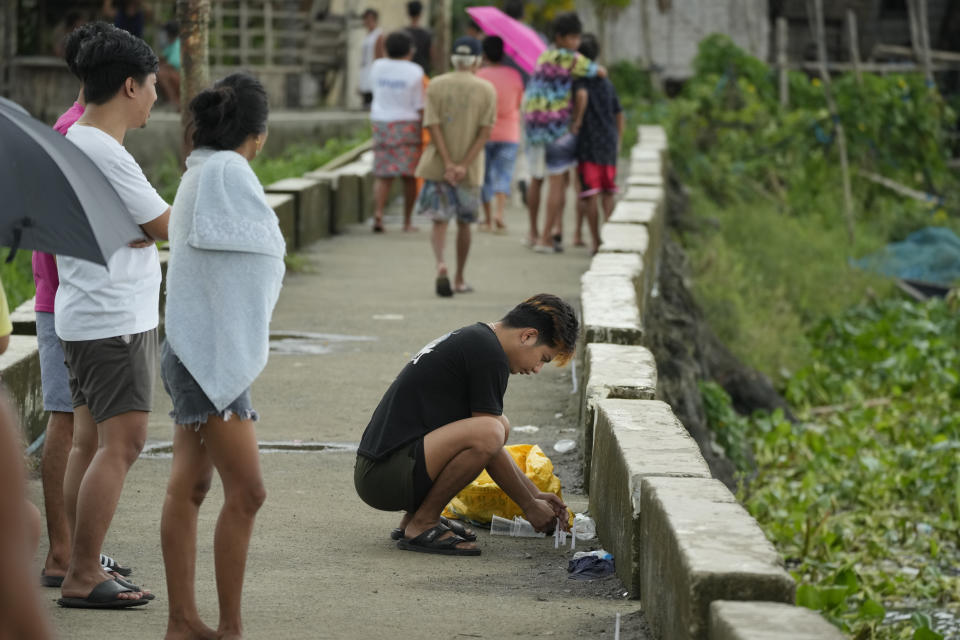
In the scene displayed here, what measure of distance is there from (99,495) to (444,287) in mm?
6335

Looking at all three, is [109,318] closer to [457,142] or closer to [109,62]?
[109,62]

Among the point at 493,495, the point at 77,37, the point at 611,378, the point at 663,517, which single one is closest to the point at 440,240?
the point at 611,378

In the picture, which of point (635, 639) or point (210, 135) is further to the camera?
point (635, 639)

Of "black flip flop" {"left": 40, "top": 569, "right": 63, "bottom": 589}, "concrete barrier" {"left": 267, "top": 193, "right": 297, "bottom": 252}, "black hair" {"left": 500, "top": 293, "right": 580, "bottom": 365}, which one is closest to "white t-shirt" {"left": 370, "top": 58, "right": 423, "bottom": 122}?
"concrete barrier" {"left": 267, "top": 193, "right": 297, "bottom": 252}

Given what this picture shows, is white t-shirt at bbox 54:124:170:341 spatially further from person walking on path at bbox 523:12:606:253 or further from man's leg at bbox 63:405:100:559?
person walking on path at bbox 523:12:606:253

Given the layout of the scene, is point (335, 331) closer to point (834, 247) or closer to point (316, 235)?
point (316, 235)

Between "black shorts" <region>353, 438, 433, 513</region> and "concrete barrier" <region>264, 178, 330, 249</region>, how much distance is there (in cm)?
762

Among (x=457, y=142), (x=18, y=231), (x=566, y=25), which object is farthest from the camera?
(x=566, y=25)

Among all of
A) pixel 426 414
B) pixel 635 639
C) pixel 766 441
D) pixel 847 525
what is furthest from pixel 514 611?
pixel 766 441

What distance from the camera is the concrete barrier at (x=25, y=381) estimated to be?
6312 millimetres

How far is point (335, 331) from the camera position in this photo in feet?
32.4

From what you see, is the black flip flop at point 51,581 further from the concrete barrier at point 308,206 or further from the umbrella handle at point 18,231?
the concrete barrier at point 308,206

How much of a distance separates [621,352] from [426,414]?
5.82 feet

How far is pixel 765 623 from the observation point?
11.8 feet
